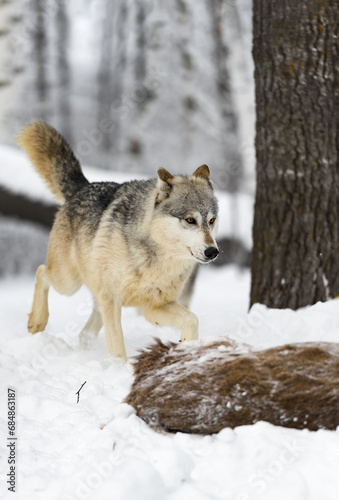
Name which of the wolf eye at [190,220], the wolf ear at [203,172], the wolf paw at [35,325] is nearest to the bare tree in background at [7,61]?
the wolf paw at [35,325]

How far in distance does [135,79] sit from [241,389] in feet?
46.3

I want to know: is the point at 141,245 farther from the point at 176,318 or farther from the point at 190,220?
the point at 176,318

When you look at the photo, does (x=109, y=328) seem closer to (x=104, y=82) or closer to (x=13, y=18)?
(x=13, y=18)

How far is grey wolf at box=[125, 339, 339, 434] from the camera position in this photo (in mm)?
2393

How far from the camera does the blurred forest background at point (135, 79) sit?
13789 millimetres

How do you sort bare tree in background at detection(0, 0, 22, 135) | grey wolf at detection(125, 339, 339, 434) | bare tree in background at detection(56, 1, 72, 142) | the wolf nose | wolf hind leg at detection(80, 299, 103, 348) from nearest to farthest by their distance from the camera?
grey wolf at detection(125, 339, 339, 434) < the wolf nose < wolf hind leg at detection(80, 299, 103, 348) < bare tree in background at detection(0, 0, 22, 135) < bare tree in background at detection(56, 1, 72, 142)

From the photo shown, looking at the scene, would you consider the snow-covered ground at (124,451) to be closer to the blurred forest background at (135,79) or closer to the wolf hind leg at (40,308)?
the wolf hind leg at (40,308)

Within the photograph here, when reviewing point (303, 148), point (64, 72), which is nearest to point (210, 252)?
point (303, 148)

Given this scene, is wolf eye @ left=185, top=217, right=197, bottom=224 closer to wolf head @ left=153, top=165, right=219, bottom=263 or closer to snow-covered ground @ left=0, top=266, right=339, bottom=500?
wolf head @ left=153, top=165, right=219, bottom=263

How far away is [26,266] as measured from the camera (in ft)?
35.9

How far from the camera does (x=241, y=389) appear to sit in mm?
2498

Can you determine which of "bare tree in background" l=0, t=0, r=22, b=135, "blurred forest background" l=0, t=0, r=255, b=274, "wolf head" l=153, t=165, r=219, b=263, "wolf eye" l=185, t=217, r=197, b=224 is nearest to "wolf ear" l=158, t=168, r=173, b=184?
"wolf head" l=153, t=165, r=219, b=263

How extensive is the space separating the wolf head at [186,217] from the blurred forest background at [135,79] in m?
8.97

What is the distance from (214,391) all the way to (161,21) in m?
14.1
